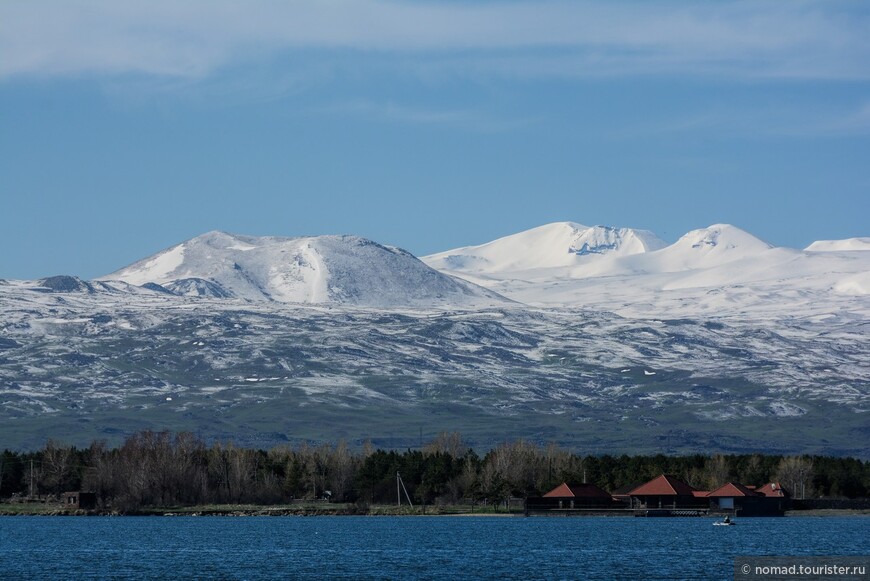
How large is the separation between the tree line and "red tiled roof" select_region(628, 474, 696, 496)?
4924mm

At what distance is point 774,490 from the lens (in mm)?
161750

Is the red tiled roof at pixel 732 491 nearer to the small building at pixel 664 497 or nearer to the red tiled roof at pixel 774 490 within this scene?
the small building at pixel 664 497

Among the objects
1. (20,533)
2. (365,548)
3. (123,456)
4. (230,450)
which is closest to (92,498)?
(123,456)

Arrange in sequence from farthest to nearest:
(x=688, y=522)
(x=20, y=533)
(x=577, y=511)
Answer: (x=577, y=511) < (x=688, y=522) < (x=20, y=533)

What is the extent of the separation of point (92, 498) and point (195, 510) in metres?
12.0

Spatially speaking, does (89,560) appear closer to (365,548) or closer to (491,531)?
(365,548)

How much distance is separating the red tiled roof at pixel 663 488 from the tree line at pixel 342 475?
4924mm

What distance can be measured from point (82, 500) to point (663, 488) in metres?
58.2

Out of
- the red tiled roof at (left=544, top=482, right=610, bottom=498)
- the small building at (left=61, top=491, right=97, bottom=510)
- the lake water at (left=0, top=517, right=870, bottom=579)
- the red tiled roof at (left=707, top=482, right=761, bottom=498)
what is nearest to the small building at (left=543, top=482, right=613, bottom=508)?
the red tiled roof at (left=544, top=482, right=610, bottom=498)

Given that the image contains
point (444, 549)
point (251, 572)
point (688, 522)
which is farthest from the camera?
point (688, 522)

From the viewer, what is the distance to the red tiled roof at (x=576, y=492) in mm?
157125

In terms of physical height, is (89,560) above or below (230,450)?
below

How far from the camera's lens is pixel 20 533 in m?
123

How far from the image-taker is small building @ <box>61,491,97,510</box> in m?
163
